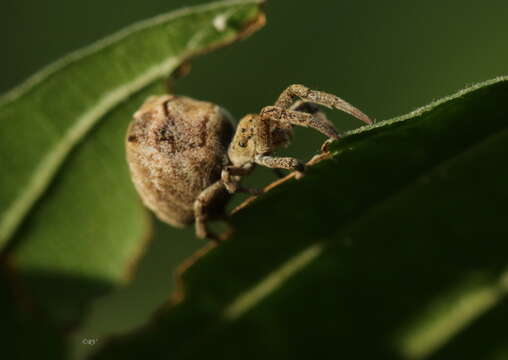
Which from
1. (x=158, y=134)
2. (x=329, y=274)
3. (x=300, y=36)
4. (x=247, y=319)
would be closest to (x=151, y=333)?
(x=247, y=319)

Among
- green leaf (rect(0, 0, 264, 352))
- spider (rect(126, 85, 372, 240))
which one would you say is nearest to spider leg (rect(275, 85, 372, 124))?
spider (rect(126, 85, 372, 240))

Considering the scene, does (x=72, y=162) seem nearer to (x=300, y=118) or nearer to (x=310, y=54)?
(x=300, y=118)

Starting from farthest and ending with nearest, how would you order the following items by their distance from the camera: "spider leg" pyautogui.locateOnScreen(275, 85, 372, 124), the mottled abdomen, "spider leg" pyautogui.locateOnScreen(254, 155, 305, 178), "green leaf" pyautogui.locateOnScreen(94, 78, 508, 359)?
1. the mottled abdomen
2. "spider leg" pyautogui.locateOnScreen(275, 85, 372, 124)
3. "spider leg" pyautogui.locateOnScreen(254, 155, 305, 178)
4. "green leaf" pyautogui.locateOnScreen(94, 78, 508, 359)

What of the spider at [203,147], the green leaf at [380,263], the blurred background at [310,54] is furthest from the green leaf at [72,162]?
the blurred background at [310,54]

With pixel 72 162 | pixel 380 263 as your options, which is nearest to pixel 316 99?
pixel 72 162

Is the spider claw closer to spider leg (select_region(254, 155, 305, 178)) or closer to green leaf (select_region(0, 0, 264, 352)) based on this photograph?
spider leg (select_region(254, 155, 305, 178))

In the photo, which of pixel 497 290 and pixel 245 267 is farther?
pixel 245 267

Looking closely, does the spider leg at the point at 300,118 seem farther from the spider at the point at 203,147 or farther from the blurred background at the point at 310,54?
the blurred background at the point at 310,54

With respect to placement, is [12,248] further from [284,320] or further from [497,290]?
[497,290]
